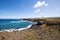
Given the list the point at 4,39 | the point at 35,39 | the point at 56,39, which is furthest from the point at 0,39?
the point at 56,39

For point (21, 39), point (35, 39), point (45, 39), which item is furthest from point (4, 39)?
point (45, 39)

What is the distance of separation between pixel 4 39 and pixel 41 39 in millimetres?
4567

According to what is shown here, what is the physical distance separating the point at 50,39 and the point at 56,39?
0.77 m

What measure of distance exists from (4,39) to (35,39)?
3820 mm

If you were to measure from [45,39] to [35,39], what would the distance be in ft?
4.13

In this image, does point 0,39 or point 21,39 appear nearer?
point 0,39

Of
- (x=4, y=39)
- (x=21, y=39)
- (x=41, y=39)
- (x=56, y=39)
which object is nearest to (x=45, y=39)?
(x=41, y=39)

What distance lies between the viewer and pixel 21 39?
13336 millimetres

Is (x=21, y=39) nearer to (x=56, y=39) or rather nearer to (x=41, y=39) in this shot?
(x=41, y=39)

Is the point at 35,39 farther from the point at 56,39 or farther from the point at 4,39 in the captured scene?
the point at 4,39

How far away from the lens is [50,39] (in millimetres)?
13109

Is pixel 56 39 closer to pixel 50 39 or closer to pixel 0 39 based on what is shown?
pixel 50 39

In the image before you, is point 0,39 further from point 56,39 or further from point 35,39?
point 56,39

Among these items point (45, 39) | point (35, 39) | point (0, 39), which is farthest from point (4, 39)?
point (45, 39)
